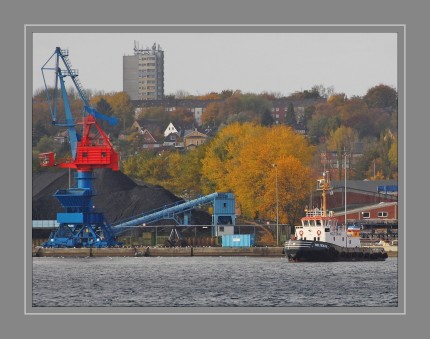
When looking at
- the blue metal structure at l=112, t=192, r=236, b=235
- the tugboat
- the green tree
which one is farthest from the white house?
the tugboat

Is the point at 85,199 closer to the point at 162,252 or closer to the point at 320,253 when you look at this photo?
the point at 162,252


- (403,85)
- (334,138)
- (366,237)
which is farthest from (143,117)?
(403,85)

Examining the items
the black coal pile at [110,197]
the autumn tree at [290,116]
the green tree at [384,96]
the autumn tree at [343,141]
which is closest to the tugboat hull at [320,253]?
the black coal pile at [110,197]

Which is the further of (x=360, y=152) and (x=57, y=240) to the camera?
(x=360, y=152)

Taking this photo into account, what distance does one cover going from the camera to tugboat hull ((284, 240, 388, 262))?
249 ft

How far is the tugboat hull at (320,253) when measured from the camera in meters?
75.8

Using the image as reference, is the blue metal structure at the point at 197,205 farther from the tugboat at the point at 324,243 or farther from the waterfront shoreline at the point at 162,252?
the tugboat at the point at 324,243

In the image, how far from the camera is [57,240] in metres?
87.9

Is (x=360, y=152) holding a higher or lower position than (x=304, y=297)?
higher

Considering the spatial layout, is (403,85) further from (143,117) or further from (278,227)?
(143,117)

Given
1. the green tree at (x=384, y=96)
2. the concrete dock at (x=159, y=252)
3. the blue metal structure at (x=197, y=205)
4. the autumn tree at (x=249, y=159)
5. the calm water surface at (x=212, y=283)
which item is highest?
the green tree at (x=384, y=96)

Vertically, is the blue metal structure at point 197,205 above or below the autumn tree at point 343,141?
below

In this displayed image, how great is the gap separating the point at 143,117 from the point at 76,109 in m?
34.6

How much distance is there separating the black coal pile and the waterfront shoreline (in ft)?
27.6
